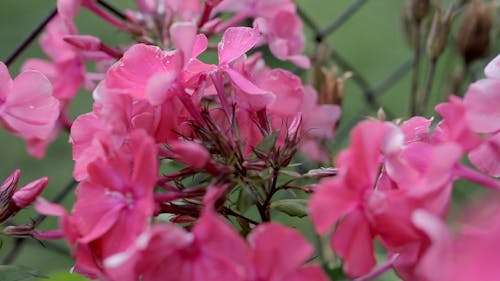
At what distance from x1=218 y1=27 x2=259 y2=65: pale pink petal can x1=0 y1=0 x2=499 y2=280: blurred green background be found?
932 millimetres

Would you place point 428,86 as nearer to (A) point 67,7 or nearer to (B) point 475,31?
(B) point 475,31

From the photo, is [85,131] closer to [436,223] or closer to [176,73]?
[176,73]

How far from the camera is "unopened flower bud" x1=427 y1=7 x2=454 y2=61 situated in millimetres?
789

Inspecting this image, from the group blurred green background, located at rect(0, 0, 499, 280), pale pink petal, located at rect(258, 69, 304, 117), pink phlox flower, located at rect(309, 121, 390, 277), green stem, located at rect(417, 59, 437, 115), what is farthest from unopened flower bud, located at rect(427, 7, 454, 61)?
blurred green background, located at rect(0, 0, 499, 280)

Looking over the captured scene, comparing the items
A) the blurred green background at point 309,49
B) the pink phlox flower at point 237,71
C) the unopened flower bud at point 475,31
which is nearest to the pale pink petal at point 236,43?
the pink phlox flower at point 237,71

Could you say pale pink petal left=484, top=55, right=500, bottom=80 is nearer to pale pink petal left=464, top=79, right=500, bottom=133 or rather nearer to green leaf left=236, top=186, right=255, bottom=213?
pale pink petal left=464, top=79, right=500, bottom=133

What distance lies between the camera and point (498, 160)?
1.45 ft

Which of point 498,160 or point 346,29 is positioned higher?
point 498,160

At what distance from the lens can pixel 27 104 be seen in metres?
0.50

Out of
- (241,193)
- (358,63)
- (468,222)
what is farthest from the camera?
(358,63)

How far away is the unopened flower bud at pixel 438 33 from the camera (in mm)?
789

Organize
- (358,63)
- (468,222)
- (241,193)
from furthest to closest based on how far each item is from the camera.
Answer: (358,63)
(241,193)
(468,222)

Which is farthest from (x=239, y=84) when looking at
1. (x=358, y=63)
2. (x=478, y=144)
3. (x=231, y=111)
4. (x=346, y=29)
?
(x=346, y=29)

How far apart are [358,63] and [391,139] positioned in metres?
1.71
